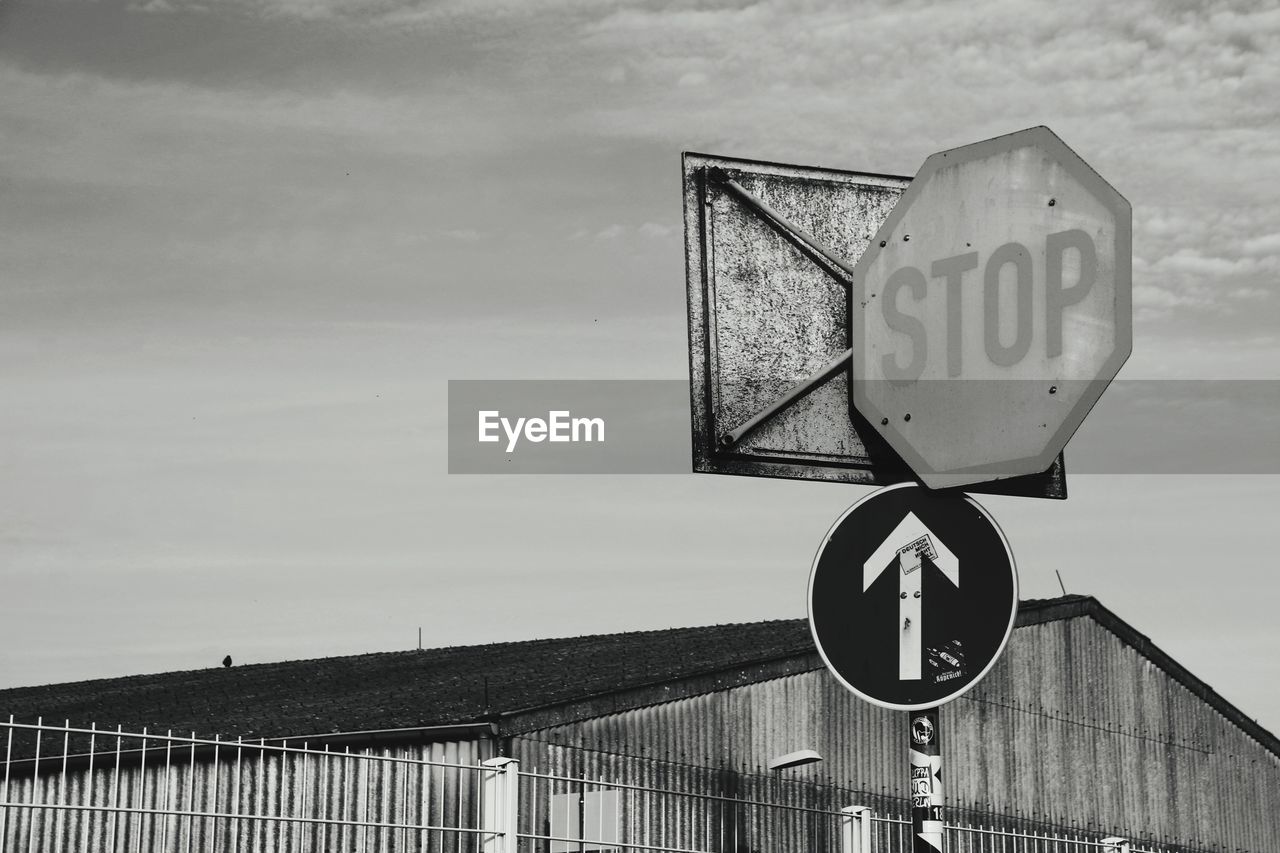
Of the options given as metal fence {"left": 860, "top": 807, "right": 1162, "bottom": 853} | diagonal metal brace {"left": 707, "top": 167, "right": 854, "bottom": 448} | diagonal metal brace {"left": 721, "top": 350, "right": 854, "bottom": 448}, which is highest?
diagonal metal brace {"left": 707, "top": 167, "right": 854, "bottom": 448}

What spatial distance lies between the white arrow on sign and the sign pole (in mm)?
168

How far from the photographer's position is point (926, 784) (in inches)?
207

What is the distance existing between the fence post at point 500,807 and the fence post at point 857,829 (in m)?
2.47

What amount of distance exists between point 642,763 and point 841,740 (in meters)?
3.42

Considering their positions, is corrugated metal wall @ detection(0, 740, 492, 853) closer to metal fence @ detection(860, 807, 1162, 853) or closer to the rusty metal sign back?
metal fence @ detection(860, 807, 1162, 853)

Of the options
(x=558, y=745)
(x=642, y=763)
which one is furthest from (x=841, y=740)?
(x=558, y=745)

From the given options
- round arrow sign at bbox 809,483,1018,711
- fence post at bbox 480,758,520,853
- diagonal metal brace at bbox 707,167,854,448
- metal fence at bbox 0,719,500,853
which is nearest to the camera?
round arrow sign at bbox 809,483,1018,711

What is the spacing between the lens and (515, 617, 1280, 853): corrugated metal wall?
1700 cm

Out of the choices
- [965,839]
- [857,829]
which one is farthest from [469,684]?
[857,829]

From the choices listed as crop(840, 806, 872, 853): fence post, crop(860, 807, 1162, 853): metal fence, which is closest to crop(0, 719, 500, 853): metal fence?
crop(860, 807, 1162, 853): metal fence

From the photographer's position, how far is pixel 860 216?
21.2 feet

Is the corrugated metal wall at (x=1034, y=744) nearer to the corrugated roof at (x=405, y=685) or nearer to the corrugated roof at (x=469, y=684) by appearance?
Answer: the corrugated roof at (x=469, y=684)

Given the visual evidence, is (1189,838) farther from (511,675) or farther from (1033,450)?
(1033,450)

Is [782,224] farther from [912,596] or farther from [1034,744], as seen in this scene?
[1034,744]
